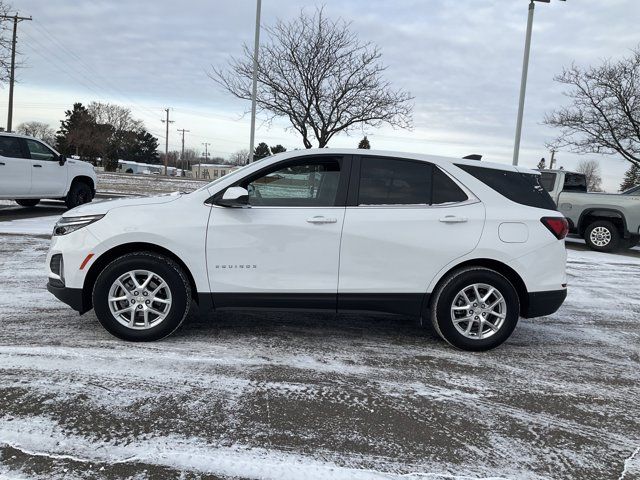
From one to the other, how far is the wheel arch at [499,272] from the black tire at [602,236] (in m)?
8.99

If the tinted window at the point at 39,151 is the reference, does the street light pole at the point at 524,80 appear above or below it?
above

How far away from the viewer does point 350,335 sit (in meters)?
4.93

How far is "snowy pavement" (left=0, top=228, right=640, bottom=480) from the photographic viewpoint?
276 cm

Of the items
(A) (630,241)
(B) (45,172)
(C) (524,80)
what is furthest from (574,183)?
(B) (45,172)

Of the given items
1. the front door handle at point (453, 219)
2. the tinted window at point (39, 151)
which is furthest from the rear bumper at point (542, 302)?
the tinted window at point (39, 151)

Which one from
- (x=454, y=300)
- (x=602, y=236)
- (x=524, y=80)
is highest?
(x=524, y=80)

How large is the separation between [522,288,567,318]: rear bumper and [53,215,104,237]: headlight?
3790mm

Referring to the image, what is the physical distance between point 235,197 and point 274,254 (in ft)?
1.89

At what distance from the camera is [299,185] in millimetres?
4484

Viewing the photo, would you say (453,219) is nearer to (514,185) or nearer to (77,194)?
(514,185)

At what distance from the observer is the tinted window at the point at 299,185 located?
14.5ft

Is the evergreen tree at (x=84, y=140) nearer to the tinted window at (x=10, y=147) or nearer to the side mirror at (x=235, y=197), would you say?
the tinted window at (x=10, y=147)

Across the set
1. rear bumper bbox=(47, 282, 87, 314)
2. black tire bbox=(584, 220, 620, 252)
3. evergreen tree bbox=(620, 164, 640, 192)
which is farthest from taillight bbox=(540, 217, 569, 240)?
evergreen tree bbox=(620, 164, 640, 192)

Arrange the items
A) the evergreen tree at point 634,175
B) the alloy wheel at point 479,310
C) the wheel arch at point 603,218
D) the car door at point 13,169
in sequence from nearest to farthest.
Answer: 1. the alloy wheel at point 479,310
2. the car door at point 13,169
3. the wheel arch at point 603,218
4. the evergreen tree at point 634,175
